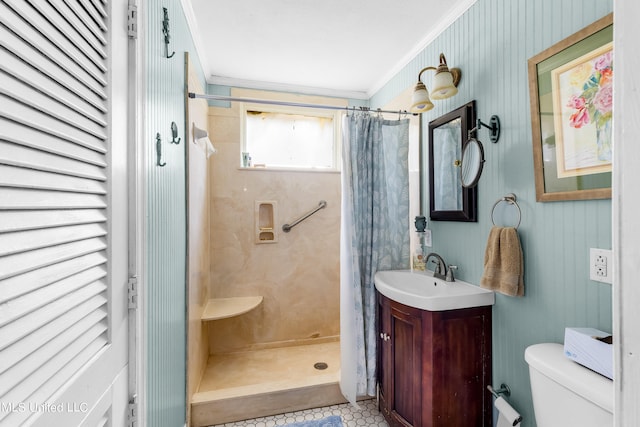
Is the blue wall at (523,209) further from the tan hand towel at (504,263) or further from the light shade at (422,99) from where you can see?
the light shade at (422,99)

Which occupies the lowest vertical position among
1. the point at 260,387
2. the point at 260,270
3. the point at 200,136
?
the point at 260,387

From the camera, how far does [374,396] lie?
2027mm

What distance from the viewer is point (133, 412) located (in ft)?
3.15

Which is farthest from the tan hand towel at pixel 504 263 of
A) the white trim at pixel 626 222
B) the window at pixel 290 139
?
the window at pixel 290 139

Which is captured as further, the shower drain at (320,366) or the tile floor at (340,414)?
the shower drain at (320,366)

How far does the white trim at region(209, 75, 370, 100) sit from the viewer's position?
106 inches

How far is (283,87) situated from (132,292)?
240cm

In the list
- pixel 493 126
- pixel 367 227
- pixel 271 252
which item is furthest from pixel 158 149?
pixel 271 252

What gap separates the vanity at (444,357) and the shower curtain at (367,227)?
34 cm

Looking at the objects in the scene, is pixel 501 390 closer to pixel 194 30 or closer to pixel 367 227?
pixel 367 227

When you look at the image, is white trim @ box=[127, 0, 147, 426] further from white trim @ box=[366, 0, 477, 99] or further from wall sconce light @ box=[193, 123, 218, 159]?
white trim @ box=[366, 0, 477, 99]

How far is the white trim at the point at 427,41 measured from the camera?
A: 175 cm

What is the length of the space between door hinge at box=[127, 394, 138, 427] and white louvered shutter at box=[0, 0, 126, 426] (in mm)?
145

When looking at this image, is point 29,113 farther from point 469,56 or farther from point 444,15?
point 444,15
